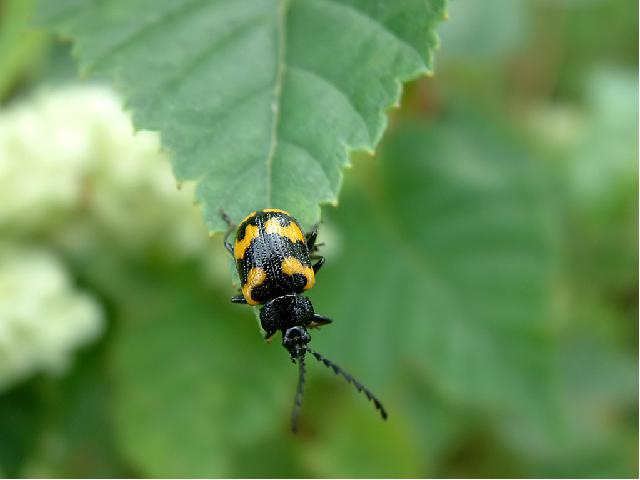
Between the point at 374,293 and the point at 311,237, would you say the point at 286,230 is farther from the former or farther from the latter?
the point at 374,293

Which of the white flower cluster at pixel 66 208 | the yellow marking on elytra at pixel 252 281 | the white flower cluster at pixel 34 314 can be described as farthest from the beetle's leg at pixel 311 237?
the white flower cluster at pixel 34 314

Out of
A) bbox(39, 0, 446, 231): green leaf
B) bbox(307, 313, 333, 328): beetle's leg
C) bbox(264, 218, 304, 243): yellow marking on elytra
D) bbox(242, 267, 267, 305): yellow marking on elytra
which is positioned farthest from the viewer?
bbox(307, 313, 333, 328): beetle's leg

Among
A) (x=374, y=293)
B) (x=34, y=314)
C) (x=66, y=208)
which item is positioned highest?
(x=374, y=293)

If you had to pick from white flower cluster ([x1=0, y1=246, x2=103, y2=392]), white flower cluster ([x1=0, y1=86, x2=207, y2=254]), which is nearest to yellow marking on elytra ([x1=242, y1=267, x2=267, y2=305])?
white flower cluster ([x1=0, y1=86, x2=207, y2=254])

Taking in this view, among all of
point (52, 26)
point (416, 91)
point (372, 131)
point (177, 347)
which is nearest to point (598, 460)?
point (416, 91)

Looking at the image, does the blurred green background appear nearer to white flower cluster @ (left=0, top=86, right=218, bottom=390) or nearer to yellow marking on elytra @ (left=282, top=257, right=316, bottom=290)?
white flower cluster @ (left=0, top=86, right=218, bottom=390)

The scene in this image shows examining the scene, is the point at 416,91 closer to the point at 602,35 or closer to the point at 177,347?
the point at 177,347

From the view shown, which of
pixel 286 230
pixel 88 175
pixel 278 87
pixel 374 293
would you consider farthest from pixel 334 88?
pixel 374 293
